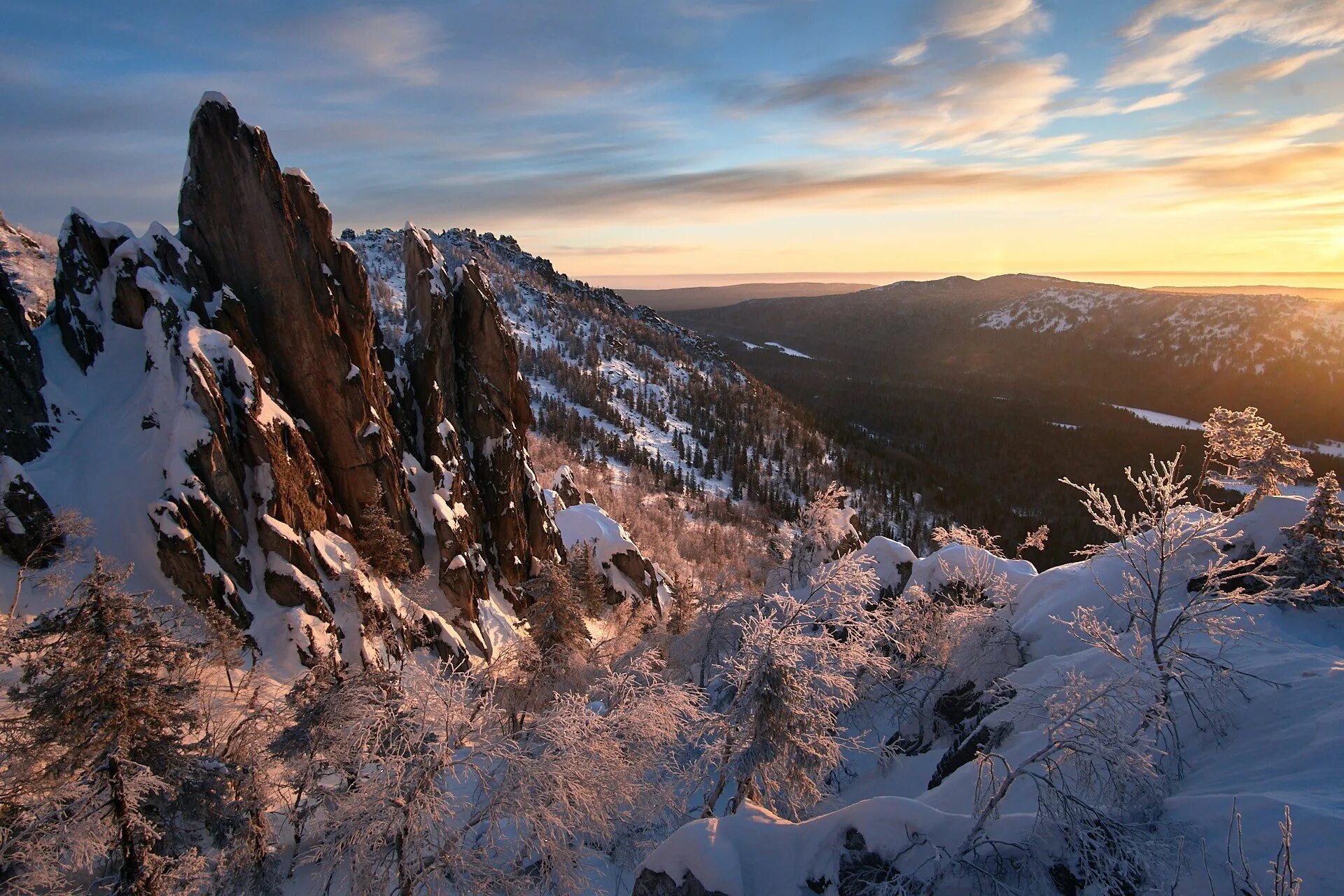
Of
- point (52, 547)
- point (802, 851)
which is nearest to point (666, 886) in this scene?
point (802, 851)

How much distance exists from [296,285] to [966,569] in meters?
38.3

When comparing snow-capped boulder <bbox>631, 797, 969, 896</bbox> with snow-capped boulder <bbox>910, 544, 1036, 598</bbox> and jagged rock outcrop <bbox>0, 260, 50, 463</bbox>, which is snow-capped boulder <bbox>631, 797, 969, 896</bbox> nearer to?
snow-capped boulder <bbox>910, 544, 1036, 598</bbox>

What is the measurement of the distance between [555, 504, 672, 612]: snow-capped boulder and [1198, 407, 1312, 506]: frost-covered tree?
1545 inches

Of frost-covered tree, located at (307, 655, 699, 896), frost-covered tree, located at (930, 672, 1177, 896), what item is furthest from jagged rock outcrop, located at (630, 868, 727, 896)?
frost-covered tree, located at (930, 672, 1177, 896)

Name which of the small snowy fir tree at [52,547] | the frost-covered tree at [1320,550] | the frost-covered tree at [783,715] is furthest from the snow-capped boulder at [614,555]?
the frost-covered tree at [1320,550]

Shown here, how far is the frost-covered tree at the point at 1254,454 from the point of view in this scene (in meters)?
31.4

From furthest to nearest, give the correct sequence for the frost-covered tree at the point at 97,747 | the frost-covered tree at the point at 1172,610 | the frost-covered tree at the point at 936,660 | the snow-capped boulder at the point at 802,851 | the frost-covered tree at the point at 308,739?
the frost-covered tree at the point at 936,660
the frost-covered tree at the point at 308,739
the frost-covered tree at the point at 97,747
the frost-covered tree at the point at 1172,610
the snow-capped boulder at the point at 802,851

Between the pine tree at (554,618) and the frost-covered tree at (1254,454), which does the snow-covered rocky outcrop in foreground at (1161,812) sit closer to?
the pine tree at (554,618)

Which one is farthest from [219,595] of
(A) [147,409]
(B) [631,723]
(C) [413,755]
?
(B) [631,723]

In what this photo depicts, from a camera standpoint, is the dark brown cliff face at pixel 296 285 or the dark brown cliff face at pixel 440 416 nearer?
the dark brown cliff face at pixel 296 285

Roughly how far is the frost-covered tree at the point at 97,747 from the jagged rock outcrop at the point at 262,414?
1193 cm

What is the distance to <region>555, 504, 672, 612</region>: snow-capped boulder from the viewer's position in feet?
167

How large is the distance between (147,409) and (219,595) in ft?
28.9

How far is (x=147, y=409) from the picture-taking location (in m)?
25.3
